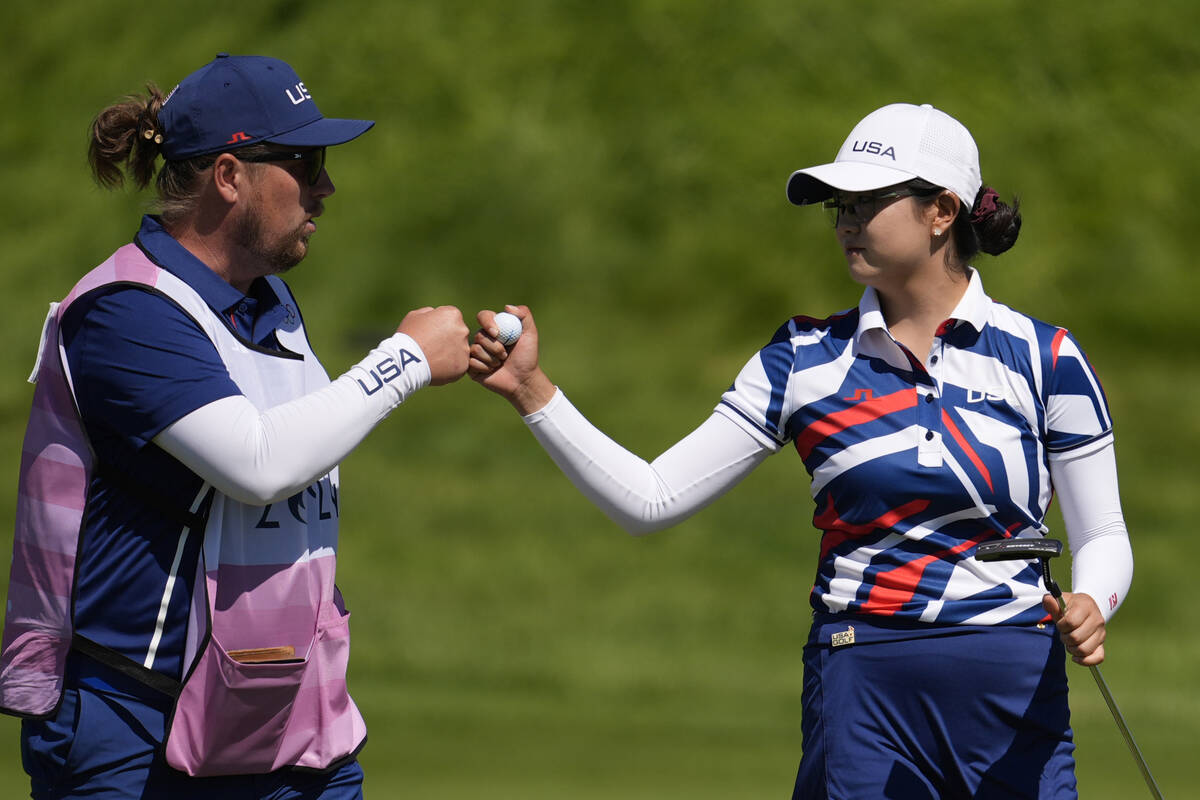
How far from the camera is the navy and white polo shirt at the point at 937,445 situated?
3457 mm

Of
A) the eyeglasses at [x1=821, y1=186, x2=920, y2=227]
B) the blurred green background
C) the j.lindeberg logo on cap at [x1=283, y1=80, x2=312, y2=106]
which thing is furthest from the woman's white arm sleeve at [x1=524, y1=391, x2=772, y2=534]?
the blurred green background

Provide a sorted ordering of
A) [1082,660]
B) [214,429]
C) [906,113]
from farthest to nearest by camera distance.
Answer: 1. [906,113]
2. [1082,660]
3. [214,429]

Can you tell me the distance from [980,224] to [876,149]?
28 cm

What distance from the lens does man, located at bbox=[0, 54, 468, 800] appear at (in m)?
3.13

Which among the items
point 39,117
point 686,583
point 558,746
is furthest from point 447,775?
point 39,117

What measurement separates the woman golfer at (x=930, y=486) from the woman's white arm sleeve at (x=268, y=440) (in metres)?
0.91

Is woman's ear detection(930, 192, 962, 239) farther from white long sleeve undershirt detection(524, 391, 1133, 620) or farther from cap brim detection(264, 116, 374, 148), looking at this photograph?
cap brim detection(264, 116, 374, 148)

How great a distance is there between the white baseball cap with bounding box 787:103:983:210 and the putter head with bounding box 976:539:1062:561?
31.8 inches

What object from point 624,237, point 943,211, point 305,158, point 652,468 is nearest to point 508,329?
point 652,468

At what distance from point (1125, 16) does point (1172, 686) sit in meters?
11.5

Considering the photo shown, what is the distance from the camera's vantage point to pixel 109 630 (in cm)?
319

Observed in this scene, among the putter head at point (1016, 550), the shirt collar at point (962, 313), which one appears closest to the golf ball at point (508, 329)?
the shirt collar at point (962, 313)

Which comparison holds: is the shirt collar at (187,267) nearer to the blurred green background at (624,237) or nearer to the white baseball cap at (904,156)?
the white baseball cap at (904,156)

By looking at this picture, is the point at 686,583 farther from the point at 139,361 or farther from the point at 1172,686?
the point at 139,361
